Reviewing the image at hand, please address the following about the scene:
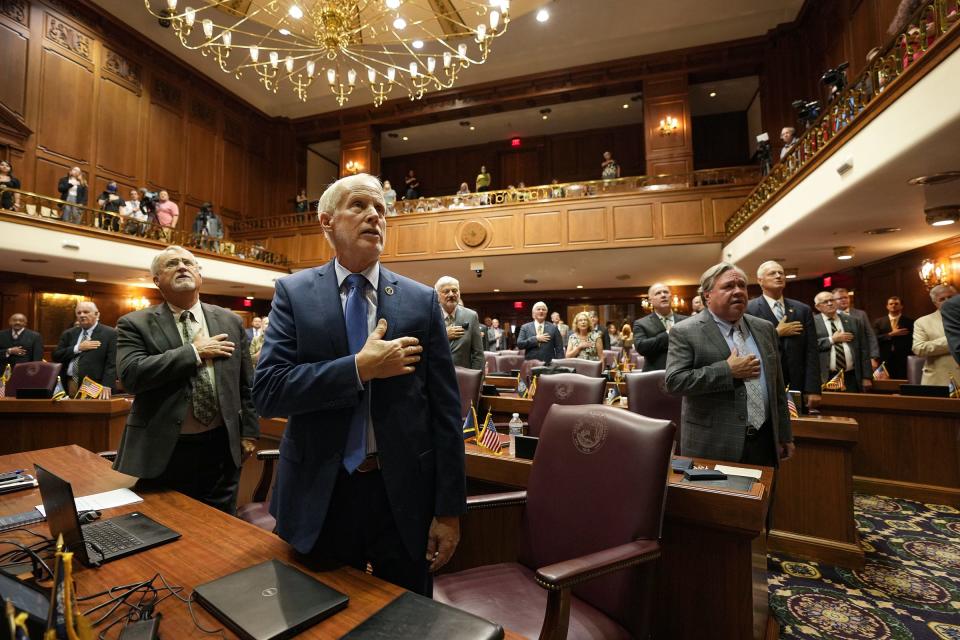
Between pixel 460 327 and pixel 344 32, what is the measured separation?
4.13 metres

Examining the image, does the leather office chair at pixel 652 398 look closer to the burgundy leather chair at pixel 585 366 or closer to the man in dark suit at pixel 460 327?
the burgundy leather chair at pixel 585 366

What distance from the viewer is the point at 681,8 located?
913 cm

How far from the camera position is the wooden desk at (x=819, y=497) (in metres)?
2.52

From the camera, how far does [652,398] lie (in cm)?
258

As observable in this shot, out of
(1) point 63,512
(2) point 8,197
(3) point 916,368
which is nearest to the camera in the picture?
(1) point 63,512

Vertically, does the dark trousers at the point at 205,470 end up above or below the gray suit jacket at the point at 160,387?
below

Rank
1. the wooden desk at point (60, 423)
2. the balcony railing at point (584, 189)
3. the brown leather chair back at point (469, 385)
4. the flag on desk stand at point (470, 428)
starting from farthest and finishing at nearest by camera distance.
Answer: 1. the balcony railing at point (584, 189)
2. the wooden desk at point (60, 423)
3. the brown leather chair back at point (469, 385)
4. the flag on desk stand at point (470, 428)

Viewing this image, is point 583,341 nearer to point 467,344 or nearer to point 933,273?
point 467,344

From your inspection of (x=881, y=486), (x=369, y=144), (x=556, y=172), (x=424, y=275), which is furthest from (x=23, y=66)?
(x=881, y=486)

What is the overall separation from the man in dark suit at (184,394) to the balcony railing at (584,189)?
24.5 ft

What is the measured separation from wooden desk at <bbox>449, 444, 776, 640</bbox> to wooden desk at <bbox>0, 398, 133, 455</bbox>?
371cm

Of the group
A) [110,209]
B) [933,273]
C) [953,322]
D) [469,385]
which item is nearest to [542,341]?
[469,385]

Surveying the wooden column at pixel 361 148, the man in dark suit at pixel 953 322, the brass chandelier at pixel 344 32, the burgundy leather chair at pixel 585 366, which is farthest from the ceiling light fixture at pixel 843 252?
the wooden column at pixel 361 148

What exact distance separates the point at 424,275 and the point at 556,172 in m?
5.27
